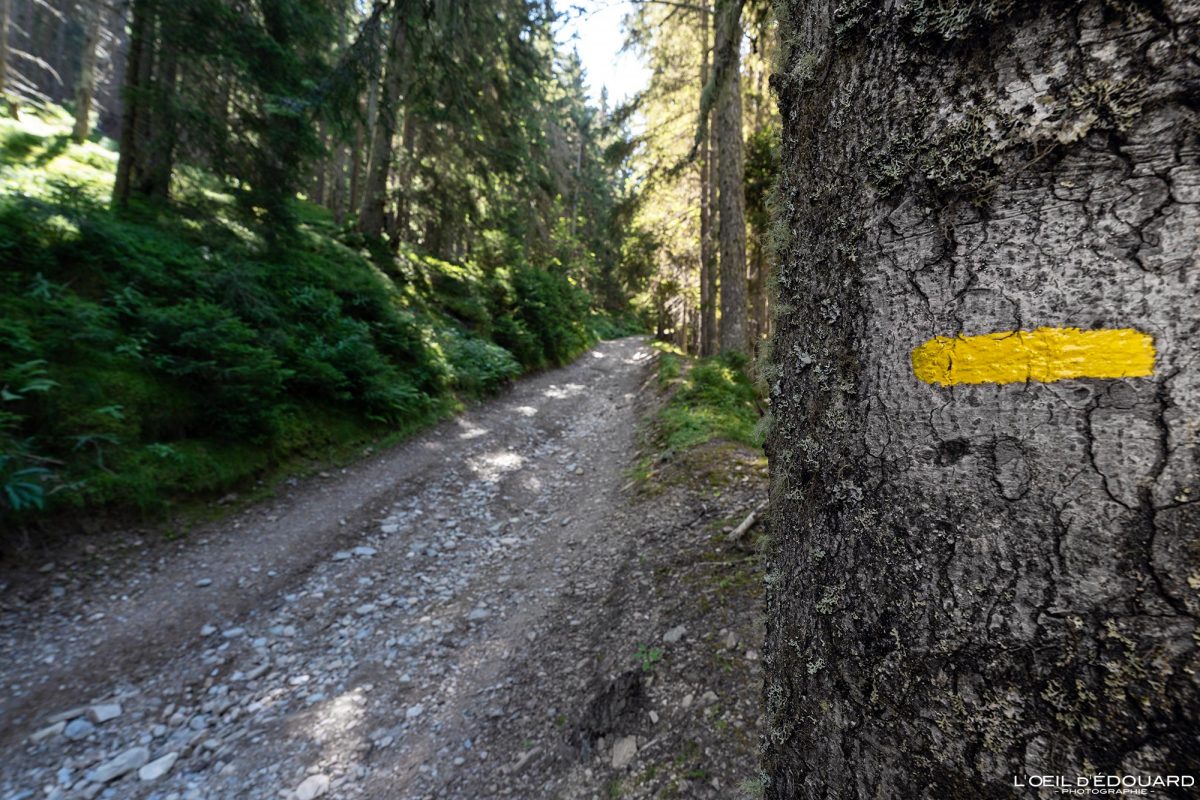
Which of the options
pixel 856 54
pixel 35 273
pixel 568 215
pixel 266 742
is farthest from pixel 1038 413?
pixel 568 215

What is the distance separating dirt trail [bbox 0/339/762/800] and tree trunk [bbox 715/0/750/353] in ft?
17.9

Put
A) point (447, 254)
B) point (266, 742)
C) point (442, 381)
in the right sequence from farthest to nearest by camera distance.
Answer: point (447, 254) < point (442, 381) < point (266, 742)

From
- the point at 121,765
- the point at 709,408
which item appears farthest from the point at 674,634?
the point at 709,408

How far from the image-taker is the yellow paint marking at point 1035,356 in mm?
792

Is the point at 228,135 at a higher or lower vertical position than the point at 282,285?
higher

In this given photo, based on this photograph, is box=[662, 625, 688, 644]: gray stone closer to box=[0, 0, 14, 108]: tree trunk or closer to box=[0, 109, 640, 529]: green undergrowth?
box=[0, 109, 640, 529]: green undergrowth

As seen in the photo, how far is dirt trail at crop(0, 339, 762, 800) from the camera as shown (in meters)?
2.84

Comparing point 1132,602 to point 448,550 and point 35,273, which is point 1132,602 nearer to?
point 448,550

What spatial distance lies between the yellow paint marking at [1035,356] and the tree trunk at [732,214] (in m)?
9.34

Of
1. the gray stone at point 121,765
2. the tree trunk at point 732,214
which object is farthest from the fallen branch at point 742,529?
the tree trunk at point 732,214

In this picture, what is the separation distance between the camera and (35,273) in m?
5.68

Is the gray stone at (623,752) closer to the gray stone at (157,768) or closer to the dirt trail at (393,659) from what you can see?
the dirt trail at (393,659)

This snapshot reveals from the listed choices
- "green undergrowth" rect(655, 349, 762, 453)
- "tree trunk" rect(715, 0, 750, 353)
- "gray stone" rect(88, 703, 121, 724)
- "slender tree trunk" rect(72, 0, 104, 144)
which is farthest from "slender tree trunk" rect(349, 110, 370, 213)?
"gray stone" rect(88, 703, 121, 724)

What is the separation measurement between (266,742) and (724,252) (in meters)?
9.64
